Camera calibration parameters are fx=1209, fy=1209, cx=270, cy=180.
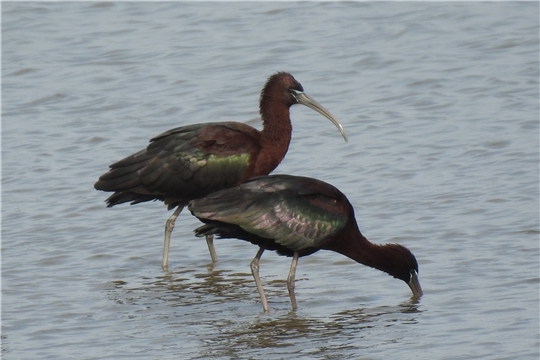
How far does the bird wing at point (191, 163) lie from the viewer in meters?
9.65

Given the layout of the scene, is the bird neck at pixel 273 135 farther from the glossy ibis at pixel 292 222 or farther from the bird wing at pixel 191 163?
the glossy ibis at pixel 292 222

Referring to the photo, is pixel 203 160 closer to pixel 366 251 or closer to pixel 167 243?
pixel 167 243

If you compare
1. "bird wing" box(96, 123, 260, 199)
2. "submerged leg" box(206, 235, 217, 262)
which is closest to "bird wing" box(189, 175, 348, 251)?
"bird wing" box(96, 123, 260, 199)

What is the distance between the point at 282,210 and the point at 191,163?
159 centimetres

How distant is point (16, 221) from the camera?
434 inches

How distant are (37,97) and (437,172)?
6.17 meters

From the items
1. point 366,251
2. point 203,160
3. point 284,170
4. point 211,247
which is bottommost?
point 284,170

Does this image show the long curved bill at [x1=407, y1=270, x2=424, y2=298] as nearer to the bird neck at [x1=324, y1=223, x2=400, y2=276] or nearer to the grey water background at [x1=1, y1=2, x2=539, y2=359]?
the grey water background at [x1=1, y1=2, x2=539, y2=359]

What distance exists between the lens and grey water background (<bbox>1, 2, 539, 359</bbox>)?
25.9 feet

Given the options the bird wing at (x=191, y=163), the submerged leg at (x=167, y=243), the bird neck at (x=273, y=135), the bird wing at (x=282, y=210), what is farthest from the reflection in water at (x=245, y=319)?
the bird neck at (x=273, y=135)

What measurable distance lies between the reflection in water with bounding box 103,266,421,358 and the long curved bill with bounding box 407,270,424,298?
2.8 inches

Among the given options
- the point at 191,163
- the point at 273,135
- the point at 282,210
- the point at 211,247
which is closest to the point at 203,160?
the point at 191,163

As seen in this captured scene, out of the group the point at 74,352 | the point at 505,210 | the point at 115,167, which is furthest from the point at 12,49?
the point at 74,352

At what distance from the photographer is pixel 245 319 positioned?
8.26 m
